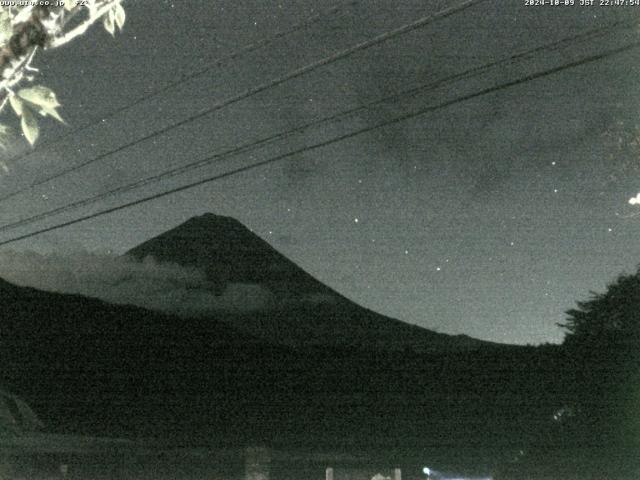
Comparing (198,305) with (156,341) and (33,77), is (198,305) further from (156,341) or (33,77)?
(33,77)

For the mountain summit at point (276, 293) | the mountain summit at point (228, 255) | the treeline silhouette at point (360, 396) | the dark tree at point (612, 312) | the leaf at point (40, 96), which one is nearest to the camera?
the leaf at point (40, 96)

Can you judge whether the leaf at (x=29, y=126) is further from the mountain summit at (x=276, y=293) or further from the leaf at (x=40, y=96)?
the mountain summit at (x=276, y=293)

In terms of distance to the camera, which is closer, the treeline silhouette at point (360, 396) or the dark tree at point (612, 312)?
the treeline silhouette at point (360, 396)

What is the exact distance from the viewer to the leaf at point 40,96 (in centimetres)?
220

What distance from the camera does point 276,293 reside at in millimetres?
43125

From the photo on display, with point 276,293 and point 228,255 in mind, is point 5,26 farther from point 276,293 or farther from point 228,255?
point 228,255

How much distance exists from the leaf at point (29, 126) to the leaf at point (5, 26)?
0.85 feet

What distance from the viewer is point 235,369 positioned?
13.5 meters

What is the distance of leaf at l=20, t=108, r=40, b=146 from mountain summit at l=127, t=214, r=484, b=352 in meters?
13.0

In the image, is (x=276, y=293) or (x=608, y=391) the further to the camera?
(x=276, y=293)

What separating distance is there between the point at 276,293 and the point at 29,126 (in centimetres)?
4109

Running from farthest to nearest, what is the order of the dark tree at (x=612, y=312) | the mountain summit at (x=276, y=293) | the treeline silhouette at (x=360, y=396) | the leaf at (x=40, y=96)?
the mountain summit at (x=276, y=293) < the dark tree at (x=612, y=312) < the treeline silhouette at (x=360, y=396) < the leaf at (x=40, y=96)

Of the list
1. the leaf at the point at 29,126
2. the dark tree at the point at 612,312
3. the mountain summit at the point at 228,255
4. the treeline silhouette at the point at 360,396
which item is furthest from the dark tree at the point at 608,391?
the mountain summit at the point at 228,255

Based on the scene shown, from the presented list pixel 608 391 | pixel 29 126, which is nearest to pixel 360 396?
pixel 608 391
